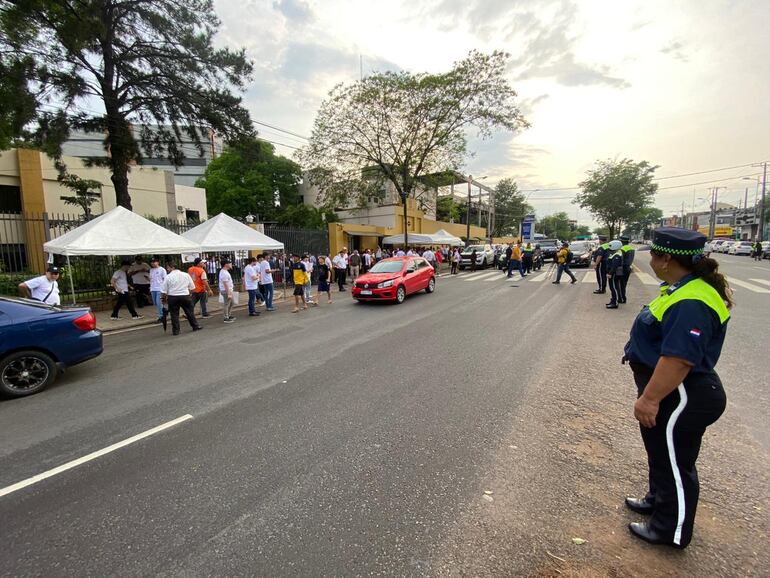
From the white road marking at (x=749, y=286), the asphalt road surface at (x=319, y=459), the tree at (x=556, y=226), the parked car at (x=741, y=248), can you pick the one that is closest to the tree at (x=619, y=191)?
the parked car at (x=741, y=248)

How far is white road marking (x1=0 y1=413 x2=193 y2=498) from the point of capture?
9.34 feet

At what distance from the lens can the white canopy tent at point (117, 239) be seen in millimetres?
8734

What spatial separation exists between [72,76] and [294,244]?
975cm

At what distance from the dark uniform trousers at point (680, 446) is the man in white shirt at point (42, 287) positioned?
30.2 ft

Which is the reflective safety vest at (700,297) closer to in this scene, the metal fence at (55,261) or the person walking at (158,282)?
the person walking at (158,282)

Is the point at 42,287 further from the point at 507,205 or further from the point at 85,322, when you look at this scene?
the point at 507,205

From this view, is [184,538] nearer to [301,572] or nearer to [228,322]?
[301,572]

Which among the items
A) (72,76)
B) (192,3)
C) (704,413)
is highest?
(192,3)

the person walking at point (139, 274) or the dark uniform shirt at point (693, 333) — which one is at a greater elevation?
the dark uniform shirt at point (693, 333)

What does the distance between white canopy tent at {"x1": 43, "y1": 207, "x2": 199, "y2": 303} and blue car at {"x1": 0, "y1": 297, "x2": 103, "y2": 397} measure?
4.14m

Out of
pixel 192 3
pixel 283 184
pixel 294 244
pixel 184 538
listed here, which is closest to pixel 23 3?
pixel 192 3

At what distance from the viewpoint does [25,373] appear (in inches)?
191

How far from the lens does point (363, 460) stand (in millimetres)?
3064

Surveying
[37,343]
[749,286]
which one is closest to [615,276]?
[749,286]
